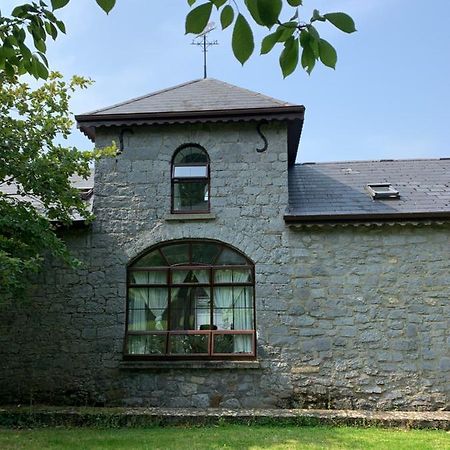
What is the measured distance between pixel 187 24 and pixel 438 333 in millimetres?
8663

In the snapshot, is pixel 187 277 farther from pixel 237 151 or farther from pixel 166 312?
pixel 237 151

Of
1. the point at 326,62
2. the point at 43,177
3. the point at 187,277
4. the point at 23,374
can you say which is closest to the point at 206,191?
the point at 187,277

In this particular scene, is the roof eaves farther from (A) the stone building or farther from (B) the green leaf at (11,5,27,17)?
(B) the green leaf at (11,5,27,17)

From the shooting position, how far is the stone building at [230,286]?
9398 millimetres

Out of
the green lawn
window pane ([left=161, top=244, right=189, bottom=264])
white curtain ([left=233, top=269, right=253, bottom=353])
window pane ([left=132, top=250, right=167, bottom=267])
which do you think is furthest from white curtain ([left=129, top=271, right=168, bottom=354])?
the green lawn

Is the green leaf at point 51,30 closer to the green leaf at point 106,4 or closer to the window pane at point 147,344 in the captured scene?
the green leaf at point 106,4

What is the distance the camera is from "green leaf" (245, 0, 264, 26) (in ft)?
6.79

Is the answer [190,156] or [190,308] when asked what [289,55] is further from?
[190,156]

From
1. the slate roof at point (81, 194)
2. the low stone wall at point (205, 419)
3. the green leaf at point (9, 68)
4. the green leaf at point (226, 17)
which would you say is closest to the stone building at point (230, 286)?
the slate roof at point (81, 194)

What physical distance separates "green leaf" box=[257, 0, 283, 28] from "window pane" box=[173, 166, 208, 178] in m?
8.39

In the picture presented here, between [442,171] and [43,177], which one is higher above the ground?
[442,171]

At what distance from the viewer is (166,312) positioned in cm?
994

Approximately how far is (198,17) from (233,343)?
8144 millimetres

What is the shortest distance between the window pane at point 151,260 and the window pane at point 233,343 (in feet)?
5.75
